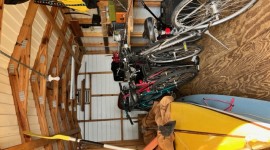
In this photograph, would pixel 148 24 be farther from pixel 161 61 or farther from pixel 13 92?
pixel 13 92

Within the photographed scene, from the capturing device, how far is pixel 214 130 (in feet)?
7.43

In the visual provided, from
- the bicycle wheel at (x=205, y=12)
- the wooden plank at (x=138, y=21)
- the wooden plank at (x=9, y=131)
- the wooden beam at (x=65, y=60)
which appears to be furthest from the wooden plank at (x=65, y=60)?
the bicycle wheel at (x=205, y=12)

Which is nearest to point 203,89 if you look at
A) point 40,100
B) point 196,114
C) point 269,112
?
point 196,114

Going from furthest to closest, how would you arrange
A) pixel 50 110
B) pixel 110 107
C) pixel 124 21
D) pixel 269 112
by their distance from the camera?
1. pixel 110 107
2. pixel 50 110
3. pixel 124 21
4. pixel 269 112

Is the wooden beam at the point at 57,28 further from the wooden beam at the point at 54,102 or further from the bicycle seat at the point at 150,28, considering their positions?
the bicycle seat at the point at 150,28

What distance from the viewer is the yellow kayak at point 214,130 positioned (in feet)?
6.01

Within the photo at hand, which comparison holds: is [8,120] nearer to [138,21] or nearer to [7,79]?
[7,79]

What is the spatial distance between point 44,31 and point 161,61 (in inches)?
76.4

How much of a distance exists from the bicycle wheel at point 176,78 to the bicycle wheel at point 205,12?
74cm

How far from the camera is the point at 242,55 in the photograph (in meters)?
2.91

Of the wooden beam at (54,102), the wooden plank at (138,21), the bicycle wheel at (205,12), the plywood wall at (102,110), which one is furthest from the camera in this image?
the plywood wall at (102,110)

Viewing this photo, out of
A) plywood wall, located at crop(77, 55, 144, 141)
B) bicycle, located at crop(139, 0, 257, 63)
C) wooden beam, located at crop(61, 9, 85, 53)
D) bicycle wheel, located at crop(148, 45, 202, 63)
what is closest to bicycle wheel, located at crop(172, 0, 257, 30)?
bicycle, located at crop(139, 0, 257, 63)

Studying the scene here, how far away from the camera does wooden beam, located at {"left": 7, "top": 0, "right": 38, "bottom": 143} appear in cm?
278

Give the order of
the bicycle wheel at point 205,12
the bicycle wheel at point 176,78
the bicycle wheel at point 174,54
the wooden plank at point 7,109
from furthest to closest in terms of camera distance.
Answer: the bicycle wheel at point 176,78
the bicycle wheel at point 174,54
the bicycle wheel at point 205,12
the wooden plank at point 7,109
